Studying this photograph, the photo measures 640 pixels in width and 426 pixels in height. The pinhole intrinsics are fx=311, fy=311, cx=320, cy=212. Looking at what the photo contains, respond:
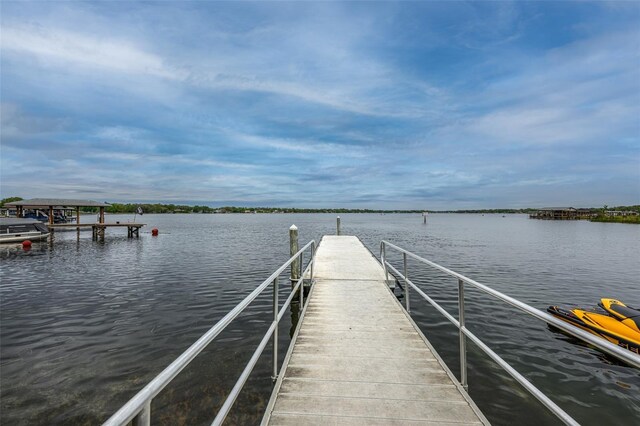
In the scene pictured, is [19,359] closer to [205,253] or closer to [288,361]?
[288,361]

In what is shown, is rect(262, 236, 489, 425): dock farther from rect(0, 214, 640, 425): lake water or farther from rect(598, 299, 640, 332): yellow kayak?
rect(598, 299, 640, 332): yellow kayak

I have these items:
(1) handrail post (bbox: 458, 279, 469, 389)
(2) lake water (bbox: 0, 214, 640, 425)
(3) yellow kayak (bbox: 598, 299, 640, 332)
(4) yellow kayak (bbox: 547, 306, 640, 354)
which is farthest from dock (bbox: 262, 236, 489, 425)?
(3) yellow kayak (bbox: 598, 299, 640, 332)

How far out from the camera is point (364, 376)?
3643mm

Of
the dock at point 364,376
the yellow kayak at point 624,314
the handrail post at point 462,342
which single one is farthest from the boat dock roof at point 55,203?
the yellow kayak at point 624,314

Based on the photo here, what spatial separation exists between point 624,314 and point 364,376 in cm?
729

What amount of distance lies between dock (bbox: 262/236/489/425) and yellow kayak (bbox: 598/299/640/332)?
204 inches

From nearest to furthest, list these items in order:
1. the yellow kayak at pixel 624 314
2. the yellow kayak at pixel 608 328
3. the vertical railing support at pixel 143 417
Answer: the vertical railing support at pixel 143 417
the yellow kayak at pixel 608 328
the yellow kayak at pixel 624 314

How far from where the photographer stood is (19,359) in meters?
6.53

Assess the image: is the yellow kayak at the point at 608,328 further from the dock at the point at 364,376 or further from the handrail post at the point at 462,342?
the handrail post at the point at 462,342

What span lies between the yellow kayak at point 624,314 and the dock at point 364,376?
17.0ft

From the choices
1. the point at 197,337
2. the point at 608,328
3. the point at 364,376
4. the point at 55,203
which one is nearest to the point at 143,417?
the point at 364,376

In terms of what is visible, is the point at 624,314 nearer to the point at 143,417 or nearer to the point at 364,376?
the point at 364,376

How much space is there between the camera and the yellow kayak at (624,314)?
666 cm

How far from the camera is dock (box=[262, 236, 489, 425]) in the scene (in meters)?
2.95
